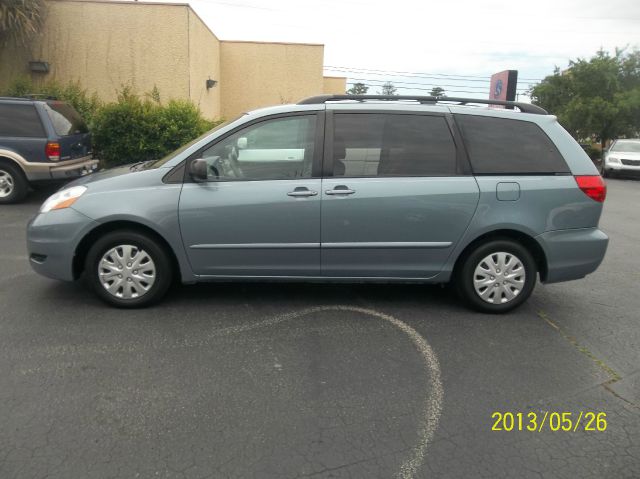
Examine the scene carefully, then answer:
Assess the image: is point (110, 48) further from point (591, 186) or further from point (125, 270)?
point (591, 186)

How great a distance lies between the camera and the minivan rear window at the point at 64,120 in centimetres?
880

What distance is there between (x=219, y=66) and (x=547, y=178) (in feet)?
60.2

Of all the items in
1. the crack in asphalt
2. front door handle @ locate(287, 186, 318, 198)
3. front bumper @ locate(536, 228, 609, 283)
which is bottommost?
the crack in asphalt

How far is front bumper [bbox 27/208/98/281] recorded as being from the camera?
418cm

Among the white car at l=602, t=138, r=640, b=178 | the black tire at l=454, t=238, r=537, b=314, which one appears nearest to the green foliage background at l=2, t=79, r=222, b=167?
the black tire at l=454, t=238, r=537, b=314

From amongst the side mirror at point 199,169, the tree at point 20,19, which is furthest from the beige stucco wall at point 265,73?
the side mirror at point 199,169

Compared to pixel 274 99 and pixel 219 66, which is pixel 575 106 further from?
pixel 219 66

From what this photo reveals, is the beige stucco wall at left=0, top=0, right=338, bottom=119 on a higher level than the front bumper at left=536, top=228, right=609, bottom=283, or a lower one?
higher

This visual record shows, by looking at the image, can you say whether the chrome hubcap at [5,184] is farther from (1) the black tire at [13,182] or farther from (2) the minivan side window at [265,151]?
(2) the minivan side window at [265,151]

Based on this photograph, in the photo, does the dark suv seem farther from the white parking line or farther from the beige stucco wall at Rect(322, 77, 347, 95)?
the beige stucco wall at Rect(322, 77, 347, 95)

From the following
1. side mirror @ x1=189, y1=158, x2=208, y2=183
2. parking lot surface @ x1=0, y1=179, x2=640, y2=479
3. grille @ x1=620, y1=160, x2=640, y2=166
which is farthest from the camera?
grille @ x1=620, y1=160, x2=640, y2=166

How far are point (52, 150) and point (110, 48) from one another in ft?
21.9

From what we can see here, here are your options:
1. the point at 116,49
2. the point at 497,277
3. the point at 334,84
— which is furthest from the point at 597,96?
the point at 497,277

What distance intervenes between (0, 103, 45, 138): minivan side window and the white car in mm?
18295
